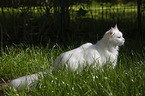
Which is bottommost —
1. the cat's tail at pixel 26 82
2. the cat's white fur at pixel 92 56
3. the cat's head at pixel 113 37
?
the cat's tail at pixel 26 82

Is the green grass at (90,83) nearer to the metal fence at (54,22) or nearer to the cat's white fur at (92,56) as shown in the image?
the cat's white fur at (92,56)

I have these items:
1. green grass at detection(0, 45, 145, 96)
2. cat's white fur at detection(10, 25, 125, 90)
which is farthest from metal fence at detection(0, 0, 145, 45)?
green grass at detection(0, 45, 145, 96)

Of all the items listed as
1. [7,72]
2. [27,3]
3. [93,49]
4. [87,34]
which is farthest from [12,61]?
[87,34]

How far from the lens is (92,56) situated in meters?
2.69

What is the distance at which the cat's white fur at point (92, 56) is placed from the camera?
264 cm

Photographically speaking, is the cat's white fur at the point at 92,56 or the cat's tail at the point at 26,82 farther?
the cat's white fur at the point at 92,56

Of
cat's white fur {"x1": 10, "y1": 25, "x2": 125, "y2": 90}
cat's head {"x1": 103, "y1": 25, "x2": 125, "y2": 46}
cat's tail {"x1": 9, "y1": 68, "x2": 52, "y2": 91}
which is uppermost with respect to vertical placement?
cat's head {"x1": 103, "y1": 25, "x2": 125, "y2": 46}

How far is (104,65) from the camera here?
8.98 feet

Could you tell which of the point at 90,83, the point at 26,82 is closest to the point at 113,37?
the point at 90,83

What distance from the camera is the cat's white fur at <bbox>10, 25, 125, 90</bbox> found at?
2639 millimetres

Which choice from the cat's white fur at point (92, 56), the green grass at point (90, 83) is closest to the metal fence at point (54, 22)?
the cat's white fur at point (92, 56)

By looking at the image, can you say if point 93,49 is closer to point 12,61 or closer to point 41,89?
point 41,89

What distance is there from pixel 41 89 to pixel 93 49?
87 cm

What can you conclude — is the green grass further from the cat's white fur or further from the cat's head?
the cat's head
